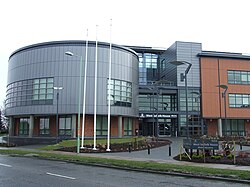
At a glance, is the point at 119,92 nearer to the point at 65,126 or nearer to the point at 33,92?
the point at 65,126

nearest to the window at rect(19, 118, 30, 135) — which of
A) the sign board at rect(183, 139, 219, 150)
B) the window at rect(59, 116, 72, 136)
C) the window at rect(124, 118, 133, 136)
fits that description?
the window at rect(59, 116, 72, 136)

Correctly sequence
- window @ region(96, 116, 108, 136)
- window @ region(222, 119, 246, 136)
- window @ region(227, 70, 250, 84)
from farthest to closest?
window @ region(222, 119, 246, 136), window @ region(227, 70, 250, 84), window @ region(96, 116, 108, 136)

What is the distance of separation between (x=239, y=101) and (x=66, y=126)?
114 ft

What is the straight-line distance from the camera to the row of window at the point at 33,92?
4222cm

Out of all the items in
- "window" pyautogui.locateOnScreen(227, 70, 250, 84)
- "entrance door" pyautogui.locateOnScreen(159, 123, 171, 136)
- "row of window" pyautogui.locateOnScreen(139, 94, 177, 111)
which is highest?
"window" pyautogui.locateOnScreen(227, 70, 250, 84)

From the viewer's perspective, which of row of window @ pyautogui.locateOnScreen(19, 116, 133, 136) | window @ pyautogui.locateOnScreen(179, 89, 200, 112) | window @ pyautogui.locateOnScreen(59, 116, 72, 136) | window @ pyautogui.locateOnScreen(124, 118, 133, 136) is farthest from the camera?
window @ pyautogui.locateOnScreen(179, 89, 200, 112)

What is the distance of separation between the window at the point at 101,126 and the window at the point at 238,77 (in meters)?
28.4

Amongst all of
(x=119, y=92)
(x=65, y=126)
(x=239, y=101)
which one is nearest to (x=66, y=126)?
(x=65, y=126)

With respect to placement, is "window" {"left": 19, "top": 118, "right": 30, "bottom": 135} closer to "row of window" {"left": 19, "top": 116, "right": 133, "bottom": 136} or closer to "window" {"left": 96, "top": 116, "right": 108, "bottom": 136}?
"row of window" {"left": 19, "top": 116, "right": 133, "bottom": 136}

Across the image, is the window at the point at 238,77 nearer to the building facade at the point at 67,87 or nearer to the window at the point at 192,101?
the window at the point at 192,101

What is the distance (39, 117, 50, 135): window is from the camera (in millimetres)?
45244

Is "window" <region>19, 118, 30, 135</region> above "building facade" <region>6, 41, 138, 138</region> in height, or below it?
below

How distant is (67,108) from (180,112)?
24263 millimetres

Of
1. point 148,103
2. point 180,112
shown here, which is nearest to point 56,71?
point 148,103
